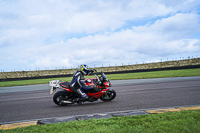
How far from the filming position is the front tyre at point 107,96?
7461 millimetres

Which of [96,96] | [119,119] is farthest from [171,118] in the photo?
[96,96]

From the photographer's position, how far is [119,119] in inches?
166

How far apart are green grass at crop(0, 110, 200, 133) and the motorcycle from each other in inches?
115

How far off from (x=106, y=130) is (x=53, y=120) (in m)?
1.78

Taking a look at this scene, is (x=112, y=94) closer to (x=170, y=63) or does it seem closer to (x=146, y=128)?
(x=146, y=128)

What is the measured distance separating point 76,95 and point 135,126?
3.80 meters

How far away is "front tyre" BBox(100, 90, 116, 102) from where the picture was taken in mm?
7461

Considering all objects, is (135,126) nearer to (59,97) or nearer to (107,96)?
(107,96)

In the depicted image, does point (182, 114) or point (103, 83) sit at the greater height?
point (103, 83)

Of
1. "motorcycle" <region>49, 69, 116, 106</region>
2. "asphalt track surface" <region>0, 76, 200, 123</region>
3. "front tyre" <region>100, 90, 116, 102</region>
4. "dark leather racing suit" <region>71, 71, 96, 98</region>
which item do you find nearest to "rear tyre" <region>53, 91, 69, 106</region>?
→ "motorcycle" <region>49, 69, 116, 106</region>

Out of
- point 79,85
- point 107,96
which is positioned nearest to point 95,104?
point 107,96

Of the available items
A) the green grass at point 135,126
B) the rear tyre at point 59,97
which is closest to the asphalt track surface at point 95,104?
the rear tyre at point 59,97

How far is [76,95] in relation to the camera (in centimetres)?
707

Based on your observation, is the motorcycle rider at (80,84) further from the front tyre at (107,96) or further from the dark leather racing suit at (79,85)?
the front tyre at (107,96)
